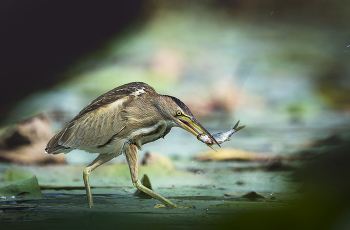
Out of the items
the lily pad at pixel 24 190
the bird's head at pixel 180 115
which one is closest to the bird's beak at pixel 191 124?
the bird's head at pixel 180 115

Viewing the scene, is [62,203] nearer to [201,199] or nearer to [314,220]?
[201,199]

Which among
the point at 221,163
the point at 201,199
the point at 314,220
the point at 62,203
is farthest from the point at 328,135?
the point at 314,220

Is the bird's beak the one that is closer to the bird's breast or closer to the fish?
the fish

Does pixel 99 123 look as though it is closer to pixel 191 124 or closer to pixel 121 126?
pixel 121 126

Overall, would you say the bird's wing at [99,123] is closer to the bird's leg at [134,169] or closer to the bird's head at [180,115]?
the bird's leg at [134,169]

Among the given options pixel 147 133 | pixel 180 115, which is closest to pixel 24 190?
pixel 147 133
